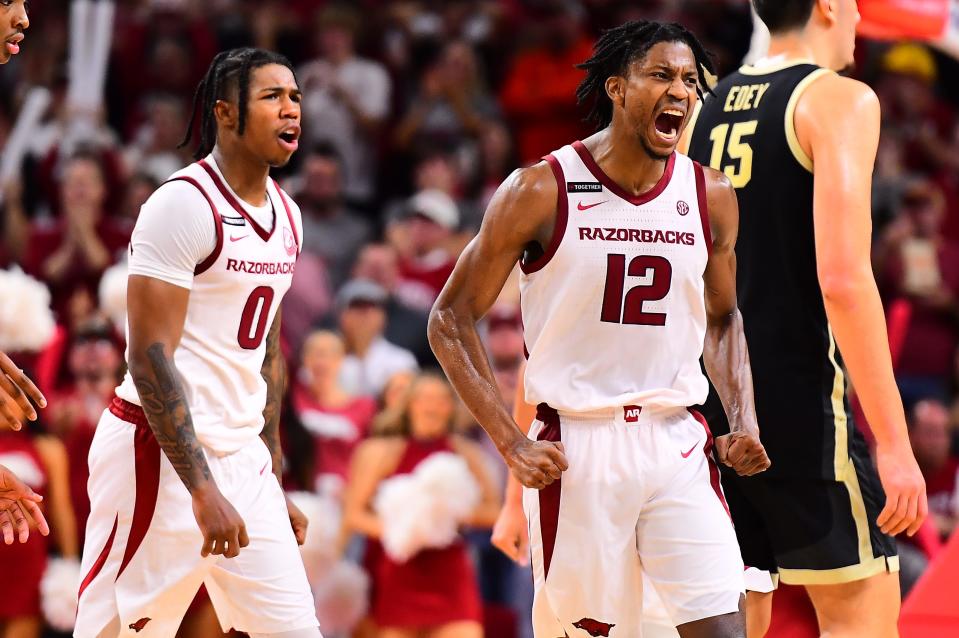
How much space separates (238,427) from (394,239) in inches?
234

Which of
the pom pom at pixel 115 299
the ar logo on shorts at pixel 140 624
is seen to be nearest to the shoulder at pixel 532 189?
the ar logo on shorts at pixel 140 624

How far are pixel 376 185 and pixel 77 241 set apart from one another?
2.96 metres

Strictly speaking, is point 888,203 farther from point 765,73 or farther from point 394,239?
point 765,73

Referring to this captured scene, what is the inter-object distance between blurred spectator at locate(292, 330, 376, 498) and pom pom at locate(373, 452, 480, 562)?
2.55ft

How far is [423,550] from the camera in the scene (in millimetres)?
7754

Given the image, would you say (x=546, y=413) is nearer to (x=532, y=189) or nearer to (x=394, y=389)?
(x=532, y=189)

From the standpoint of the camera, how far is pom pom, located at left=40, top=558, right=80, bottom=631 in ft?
24.1

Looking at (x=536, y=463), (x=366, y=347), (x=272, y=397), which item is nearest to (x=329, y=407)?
(x=366, y=347)

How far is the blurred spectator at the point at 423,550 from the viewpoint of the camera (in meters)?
7.67

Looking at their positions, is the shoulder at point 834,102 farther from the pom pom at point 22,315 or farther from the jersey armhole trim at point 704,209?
the pom pom at point 22,315

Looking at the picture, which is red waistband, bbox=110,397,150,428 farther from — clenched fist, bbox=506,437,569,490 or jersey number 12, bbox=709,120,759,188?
jersey number 12, bbox=709,120,759,188

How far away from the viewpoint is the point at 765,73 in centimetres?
476

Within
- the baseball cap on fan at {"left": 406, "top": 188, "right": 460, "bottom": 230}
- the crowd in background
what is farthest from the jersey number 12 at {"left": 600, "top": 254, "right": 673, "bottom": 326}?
the baseball cap on fan at {"left": 406, "top": 188, "right": 460, "bottom": 230}

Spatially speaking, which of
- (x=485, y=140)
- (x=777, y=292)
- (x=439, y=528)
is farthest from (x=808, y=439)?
(x=485, y=140)
